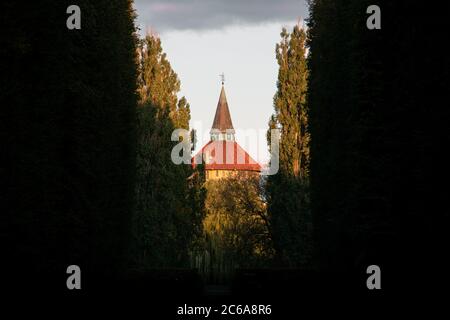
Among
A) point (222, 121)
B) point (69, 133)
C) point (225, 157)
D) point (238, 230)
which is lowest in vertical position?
point (238, 230)

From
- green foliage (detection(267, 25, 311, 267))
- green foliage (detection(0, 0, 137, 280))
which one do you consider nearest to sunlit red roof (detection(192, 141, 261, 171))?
green foliage (detection(267, 25, 311, 267))

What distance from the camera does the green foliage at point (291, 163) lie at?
1999 inches

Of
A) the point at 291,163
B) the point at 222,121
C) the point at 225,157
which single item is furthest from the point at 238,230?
the point at 222,121

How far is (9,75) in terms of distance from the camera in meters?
18.1

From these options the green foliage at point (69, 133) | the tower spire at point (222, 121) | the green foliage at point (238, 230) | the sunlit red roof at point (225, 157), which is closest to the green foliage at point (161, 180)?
the green foliage at point (238, 230)

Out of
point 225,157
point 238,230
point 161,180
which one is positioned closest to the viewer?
point 161,180

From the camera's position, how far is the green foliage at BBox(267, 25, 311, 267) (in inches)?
1999

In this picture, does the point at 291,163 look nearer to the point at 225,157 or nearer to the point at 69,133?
the point at 69,133

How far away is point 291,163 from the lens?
5244 centimetres

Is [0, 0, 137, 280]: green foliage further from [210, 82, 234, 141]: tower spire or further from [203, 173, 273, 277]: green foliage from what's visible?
[210, 82, 234, 141]: tower spire
